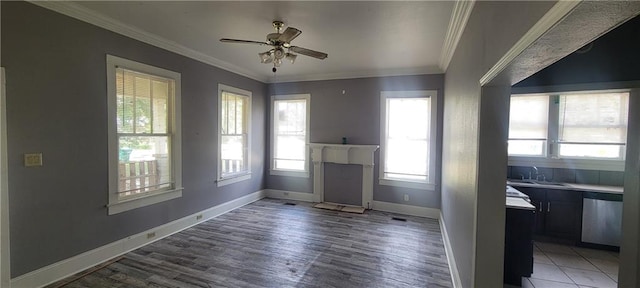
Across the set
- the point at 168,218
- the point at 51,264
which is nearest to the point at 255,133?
the point at 168,218

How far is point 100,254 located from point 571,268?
17.5 ft

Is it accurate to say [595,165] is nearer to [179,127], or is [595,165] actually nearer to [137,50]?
[179,127]

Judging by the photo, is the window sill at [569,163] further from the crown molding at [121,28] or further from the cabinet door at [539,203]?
the crown molding at [121,28]

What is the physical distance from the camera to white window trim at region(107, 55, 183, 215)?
3012 mm

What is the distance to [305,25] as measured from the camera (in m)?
2.97

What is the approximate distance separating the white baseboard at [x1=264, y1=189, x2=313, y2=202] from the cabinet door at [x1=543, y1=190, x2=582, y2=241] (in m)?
3.94

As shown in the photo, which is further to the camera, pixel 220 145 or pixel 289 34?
pixel 220 145

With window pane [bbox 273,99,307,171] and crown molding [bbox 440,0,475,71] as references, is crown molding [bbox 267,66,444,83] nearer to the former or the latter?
window pane [bbox 273,99,307,171]

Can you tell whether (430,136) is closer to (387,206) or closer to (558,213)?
(387,206)

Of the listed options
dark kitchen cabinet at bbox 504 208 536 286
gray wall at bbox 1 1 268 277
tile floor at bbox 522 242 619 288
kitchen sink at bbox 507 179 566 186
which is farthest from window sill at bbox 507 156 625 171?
gray wall at bbox 1 1 268 277

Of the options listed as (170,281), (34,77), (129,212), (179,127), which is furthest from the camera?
(179,127)

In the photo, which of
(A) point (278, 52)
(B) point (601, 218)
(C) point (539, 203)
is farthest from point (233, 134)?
(B) point (601, 218)

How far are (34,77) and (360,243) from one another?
3.96 metres

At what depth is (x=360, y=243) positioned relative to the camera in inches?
142
